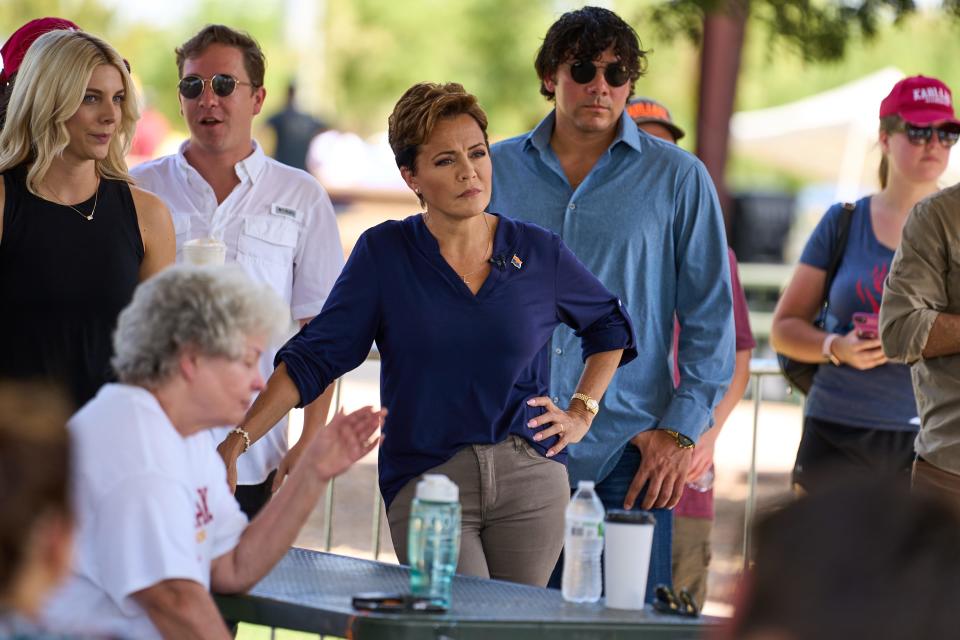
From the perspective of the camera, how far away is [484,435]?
12.9 feet

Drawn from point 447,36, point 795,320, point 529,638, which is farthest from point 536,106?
point 529,638

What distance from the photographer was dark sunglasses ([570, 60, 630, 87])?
179 inches

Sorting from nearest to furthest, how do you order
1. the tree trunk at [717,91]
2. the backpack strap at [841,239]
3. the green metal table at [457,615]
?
the green metal table at [457,615] < the backpack strap at [841,239] < the tree trunk at [717,91]

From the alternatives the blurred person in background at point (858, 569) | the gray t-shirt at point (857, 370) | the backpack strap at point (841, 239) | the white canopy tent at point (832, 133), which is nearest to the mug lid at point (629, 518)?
the blurred person in background at point (858, 569)

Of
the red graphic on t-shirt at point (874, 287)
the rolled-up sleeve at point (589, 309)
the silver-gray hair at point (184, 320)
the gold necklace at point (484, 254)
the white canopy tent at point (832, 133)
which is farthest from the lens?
the white canopy tent at point (832, 133)

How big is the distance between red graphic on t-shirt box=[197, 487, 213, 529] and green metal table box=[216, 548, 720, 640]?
25 centimetres

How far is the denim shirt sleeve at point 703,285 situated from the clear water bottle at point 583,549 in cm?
110

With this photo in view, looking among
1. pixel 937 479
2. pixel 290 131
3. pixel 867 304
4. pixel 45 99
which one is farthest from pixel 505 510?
pixel 290 131

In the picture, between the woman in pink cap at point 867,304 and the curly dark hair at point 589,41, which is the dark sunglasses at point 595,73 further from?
the woman in pink cap at point 867,304

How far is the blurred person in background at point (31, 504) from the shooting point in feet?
6.15

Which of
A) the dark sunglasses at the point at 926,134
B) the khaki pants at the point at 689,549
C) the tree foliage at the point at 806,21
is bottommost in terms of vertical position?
the khaki pants at the point at 689,549

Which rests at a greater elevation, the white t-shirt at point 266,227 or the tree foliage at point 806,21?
the tree foliage at point 806,21

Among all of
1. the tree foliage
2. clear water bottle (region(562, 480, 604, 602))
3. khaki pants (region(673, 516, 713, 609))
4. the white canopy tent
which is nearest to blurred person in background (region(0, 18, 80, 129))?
clear water bottle (region(562, 480, 604, 602))

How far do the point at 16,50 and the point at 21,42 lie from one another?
0.13 ft
